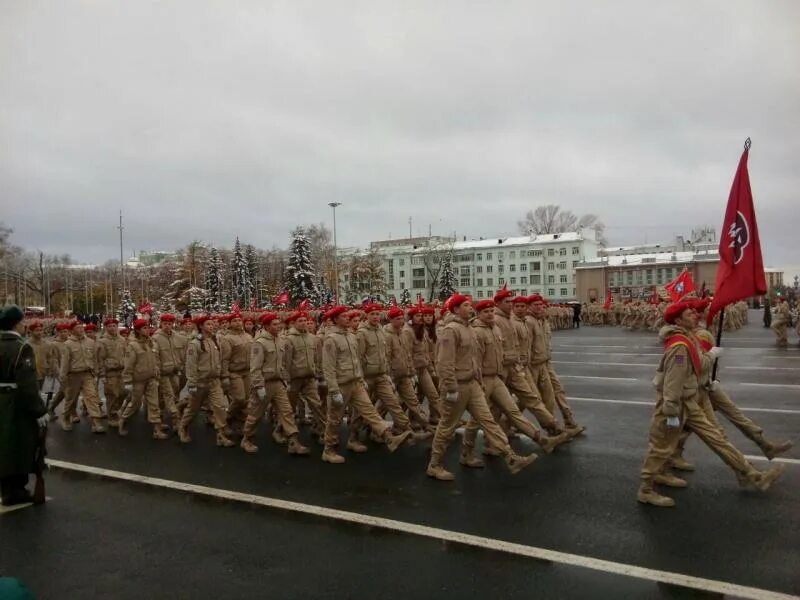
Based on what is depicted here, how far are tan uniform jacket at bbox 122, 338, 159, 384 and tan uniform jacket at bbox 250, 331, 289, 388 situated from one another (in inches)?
110

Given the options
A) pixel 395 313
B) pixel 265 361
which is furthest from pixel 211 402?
pixel 395 313

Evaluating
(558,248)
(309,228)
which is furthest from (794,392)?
(558,248)

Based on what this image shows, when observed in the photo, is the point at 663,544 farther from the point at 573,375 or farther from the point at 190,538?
the point at 573,375

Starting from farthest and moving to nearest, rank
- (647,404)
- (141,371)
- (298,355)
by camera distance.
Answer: (647,404) < (141,371) < (298,355)

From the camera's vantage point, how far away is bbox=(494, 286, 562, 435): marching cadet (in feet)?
26.8

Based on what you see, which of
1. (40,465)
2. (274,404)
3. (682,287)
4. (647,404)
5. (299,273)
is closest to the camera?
(40,465)

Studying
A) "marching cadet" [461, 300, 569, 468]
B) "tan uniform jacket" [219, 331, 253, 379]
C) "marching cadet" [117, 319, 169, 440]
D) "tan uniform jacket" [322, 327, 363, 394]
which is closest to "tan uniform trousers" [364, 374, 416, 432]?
"tan uniform jacket" [322, 327, 363, 394]

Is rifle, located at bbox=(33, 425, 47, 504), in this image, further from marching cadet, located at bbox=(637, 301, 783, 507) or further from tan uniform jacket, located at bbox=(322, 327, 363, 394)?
marching cadet, located at bbox=(637, 301, 783, 507)

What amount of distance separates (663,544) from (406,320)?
608 centimetres

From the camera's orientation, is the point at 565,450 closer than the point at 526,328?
Yes

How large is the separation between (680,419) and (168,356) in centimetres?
826

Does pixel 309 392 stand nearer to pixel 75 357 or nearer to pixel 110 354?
pixel 110 354

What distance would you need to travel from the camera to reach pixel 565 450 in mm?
8156

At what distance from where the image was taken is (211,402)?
959 centimetres
